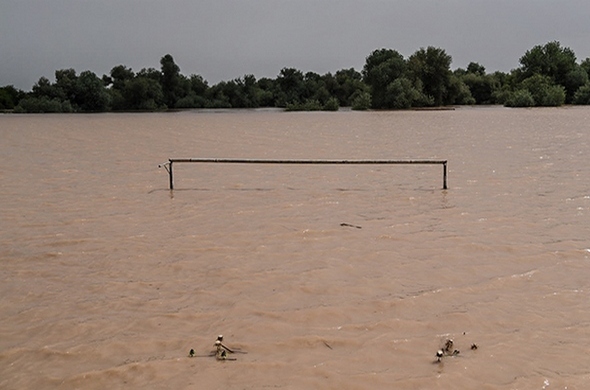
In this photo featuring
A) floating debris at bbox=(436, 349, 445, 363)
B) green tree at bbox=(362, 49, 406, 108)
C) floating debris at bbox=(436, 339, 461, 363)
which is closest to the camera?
floating debris at bbox=(436, 349, 445, 363)

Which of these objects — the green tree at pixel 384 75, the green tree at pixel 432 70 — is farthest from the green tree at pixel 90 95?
the green tree at pixel 432 70

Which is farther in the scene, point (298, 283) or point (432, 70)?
point (432, 70)

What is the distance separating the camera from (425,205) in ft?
33.0

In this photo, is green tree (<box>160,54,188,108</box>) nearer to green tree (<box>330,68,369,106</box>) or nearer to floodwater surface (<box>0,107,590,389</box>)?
green tree (<box>330,68,369,106</box>)

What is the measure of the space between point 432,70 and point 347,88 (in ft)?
72.8

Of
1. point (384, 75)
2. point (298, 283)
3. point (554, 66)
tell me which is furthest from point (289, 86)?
point (298, 283)

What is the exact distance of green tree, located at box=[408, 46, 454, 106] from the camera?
7069cm

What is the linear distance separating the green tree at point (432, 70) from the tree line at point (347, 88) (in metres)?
0.12

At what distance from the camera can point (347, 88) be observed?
91625mm

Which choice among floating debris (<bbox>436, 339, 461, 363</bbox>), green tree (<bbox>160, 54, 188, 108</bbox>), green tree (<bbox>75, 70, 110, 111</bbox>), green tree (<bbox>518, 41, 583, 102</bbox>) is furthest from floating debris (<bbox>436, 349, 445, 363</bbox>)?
green tree (<bbox>160, 54, 188, 108</bbox>)

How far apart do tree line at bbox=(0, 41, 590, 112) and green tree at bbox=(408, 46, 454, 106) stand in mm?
115

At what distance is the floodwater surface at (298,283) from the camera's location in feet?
13.9

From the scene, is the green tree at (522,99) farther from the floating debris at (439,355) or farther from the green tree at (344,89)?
the floating debris at (439,355)

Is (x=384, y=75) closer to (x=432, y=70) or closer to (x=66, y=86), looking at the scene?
(x=432, y=70)
